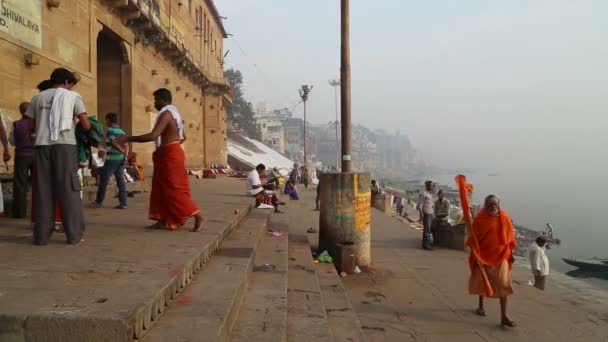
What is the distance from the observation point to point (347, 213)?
21.4 ft

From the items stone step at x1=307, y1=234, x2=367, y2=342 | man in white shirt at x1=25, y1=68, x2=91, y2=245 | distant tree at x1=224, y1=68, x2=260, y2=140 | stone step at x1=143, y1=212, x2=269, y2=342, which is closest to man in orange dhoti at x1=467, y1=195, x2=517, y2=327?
stone step at x1=307, y1=234, x2=367, y2=342

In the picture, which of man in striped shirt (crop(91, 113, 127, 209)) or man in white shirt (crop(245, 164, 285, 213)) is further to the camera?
man in white shirt (crop(245, 164, 285, 213))

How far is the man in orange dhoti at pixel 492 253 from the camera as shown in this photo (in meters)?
4.61

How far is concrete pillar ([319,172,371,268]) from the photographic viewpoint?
21.4 feet

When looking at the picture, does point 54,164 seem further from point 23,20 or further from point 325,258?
point 23,20

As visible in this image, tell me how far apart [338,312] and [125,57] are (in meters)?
11.6

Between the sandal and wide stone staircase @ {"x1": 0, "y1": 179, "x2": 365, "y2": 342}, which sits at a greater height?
wide stone staircase @ {"x1": 0, "y1": 179, "x2": 365, "y2": 342}

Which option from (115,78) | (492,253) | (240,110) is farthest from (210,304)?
(240,110)

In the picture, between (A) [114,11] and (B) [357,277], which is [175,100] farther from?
(B) [357,277]

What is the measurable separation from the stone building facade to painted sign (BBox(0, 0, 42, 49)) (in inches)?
0.6

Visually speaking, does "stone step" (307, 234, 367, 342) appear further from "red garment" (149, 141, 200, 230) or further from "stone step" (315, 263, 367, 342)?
"red garment" (149, 141, 200, 230)

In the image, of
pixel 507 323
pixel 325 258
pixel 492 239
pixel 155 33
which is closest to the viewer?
pixel 507 323

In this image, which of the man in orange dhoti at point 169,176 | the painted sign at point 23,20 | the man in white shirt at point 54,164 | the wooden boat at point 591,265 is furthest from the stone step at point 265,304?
the wooden boat at point 591,265

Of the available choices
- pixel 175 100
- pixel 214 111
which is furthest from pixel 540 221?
pixel 175 100
